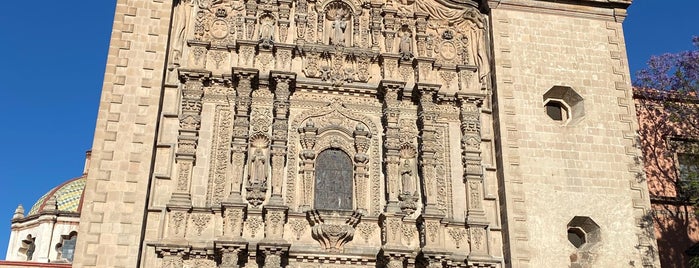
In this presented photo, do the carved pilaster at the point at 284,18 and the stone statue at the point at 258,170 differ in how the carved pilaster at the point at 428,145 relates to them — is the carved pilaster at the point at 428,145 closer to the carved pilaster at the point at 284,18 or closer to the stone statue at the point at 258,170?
the carved pilaster at the point at 284,18

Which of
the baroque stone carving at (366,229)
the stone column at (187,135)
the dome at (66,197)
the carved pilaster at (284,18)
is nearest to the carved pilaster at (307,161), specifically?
the baroque stone carving at (366,229)

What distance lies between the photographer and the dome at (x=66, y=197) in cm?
2553

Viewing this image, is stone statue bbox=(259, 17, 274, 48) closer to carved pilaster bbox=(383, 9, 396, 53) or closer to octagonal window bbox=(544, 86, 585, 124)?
carved pilaster bbox=(383, 9, 396, 53)

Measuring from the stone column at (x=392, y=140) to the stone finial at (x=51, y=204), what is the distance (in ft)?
51.2

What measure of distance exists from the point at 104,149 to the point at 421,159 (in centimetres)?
580

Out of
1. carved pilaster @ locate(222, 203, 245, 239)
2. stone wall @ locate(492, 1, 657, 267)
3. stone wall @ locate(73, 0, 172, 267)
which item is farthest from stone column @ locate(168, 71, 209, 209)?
stone wall @ locate(492, 1, 657, 267)

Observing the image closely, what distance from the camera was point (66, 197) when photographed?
1021 inches

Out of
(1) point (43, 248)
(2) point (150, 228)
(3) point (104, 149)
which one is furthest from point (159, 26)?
(1) point (43, 248)

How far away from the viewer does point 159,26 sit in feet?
46.2

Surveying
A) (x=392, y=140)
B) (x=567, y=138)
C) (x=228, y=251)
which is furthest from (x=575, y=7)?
(x=228, y=251)

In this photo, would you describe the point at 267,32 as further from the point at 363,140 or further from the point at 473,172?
the point at 473,172

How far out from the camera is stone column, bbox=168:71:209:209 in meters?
12.8

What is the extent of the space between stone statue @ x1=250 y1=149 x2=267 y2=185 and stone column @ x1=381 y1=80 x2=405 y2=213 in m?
2.31

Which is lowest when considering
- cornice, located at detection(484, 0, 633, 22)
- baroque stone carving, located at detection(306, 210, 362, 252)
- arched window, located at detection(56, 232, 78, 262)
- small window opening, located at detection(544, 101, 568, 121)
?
baroque stone carving, located at detection(306, 210, 362, 252)
